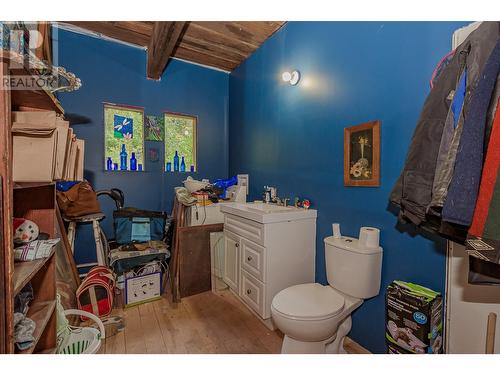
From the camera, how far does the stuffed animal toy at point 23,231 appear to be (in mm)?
1074

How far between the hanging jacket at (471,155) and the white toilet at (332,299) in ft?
2.62

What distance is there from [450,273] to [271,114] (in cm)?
190

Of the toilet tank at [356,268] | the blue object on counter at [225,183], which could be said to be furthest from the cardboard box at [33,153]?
the blue object on counter at [225,183]

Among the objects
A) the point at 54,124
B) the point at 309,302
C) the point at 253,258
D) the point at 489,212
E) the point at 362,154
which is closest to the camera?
the point at 489,212

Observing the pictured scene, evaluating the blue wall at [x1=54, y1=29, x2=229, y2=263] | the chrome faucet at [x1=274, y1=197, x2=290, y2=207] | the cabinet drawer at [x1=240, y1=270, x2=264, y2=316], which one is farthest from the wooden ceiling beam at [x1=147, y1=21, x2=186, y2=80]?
the cabinet drawer at [x1=240, y1=270, x2=264, y2=316]

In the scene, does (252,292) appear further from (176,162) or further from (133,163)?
(133,163)

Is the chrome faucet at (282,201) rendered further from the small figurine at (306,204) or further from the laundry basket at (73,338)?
the laundry basket at (73,338)

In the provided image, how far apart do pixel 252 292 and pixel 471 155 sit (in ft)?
5.54

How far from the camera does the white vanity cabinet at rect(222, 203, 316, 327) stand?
5.77 feet

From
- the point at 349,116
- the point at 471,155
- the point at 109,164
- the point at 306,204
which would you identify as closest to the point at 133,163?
the point at 109,164

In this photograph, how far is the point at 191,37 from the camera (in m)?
2.50

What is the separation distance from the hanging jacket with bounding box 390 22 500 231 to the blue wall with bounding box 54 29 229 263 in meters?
2.59
